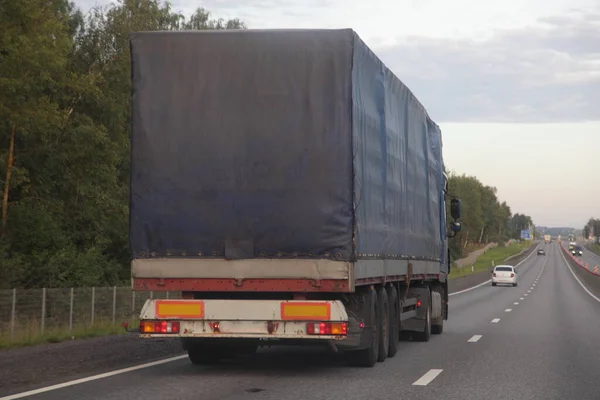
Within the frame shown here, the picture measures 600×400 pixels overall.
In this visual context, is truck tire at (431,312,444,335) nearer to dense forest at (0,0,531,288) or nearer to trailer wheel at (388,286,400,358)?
trailer wheel at (388,286,400,358)

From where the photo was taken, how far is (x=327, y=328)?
1183cm

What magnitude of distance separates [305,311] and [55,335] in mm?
7734

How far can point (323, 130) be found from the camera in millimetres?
12078

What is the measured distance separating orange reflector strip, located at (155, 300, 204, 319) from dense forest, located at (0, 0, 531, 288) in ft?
63.9

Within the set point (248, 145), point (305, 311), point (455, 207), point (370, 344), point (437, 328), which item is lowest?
point (437, 328)

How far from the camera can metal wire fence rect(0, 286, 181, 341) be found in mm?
19109

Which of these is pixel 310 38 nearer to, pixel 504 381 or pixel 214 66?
pixel 214 66


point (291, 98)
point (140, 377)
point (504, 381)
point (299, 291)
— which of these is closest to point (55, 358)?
point (140, 377)

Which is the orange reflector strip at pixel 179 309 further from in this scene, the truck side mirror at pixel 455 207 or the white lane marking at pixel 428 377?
the truck side mirror at pixel 455 207

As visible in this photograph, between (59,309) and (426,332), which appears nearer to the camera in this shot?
(426,332)

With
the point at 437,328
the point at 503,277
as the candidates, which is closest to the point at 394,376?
the point at 437,328

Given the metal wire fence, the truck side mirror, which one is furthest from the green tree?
the truck side mirror

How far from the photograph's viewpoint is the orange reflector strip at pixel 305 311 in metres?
11.8

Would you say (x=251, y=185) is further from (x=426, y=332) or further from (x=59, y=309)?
(x=59, y=309)
